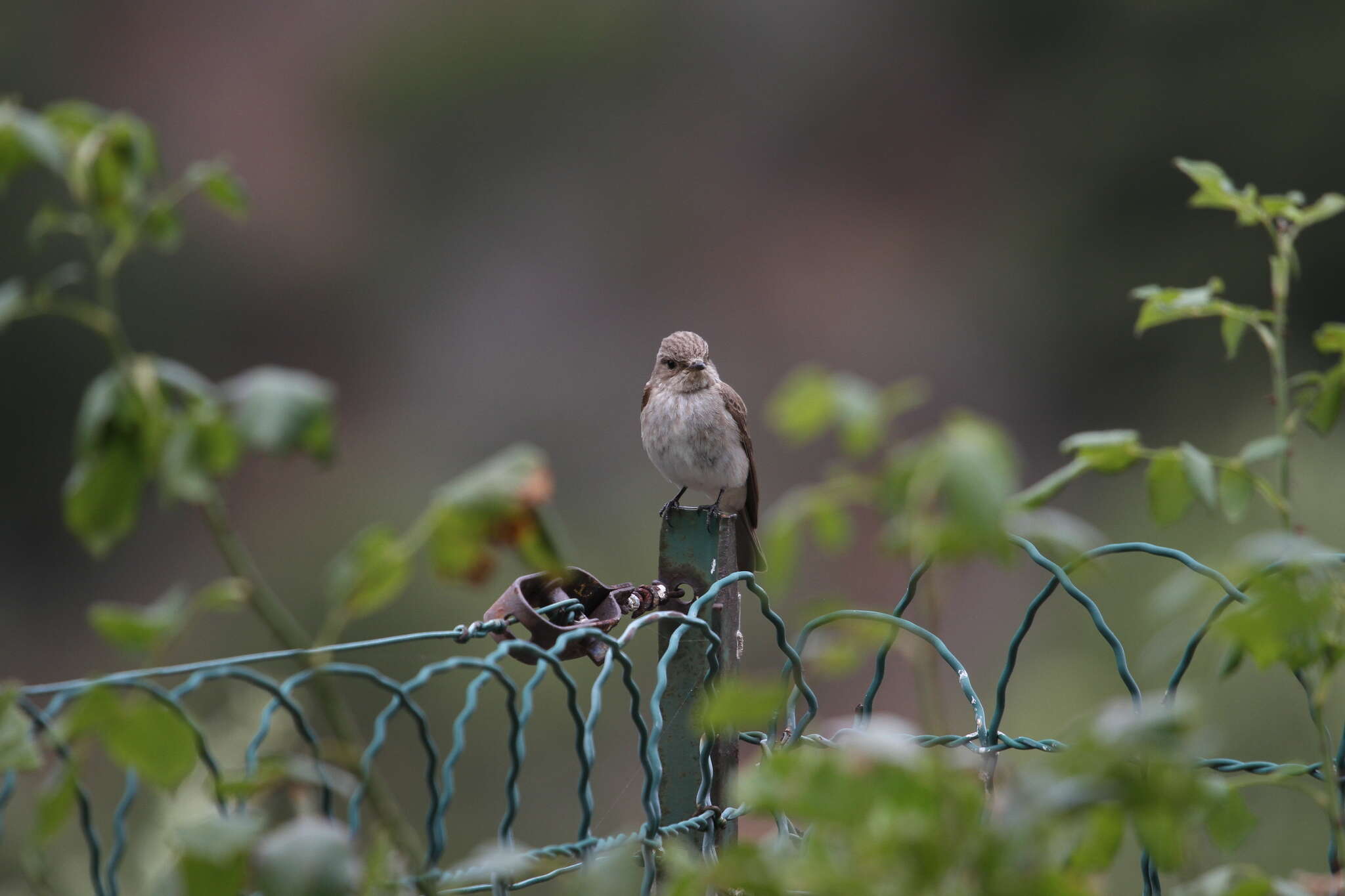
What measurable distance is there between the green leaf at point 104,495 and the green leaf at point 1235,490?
541 mm

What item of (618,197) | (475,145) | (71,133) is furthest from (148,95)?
(71,133)

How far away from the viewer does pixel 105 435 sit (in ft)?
1.86

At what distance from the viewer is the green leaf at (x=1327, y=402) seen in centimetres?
73

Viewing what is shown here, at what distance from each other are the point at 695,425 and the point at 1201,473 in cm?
214

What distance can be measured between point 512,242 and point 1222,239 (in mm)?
7435

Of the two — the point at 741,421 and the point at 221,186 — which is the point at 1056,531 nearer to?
the point at 221,186

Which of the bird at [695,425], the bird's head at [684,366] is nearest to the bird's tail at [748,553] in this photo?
the bird at [695,425]

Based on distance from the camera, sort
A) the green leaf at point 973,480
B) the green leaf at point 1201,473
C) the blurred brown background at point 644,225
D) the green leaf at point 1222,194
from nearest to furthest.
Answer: the green leaf at point 973,480 → the green leaf at point 1201,473 → the green leaf at point 1222,194 → the blurred brown background at point 644,225

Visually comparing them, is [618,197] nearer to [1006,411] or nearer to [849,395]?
[1006,411]

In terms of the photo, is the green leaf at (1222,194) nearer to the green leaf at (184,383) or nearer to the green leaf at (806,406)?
the green leaf at (806,406)

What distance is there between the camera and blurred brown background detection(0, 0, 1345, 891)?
40.7ft

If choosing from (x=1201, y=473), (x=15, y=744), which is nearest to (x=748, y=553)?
(x=1201, y=473)

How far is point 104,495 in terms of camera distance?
562 mm

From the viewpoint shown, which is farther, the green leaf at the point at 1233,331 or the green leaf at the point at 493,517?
the green leaf at the point at 1233,331
